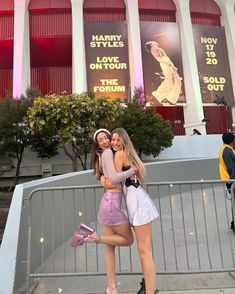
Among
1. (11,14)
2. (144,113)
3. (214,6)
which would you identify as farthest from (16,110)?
(214,6)

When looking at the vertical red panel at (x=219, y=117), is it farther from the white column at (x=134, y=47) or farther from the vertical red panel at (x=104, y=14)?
the vertical red panel at (x=104, y=14)

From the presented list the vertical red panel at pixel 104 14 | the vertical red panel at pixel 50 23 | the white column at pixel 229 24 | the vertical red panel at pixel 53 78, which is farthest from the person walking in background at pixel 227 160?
the vertical red panel at pixel 104 14

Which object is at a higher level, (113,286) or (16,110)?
(16,110)

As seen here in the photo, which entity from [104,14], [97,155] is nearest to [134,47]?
[104,14]

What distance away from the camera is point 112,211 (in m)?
3.48

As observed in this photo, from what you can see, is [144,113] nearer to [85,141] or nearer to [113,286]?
[85,141]

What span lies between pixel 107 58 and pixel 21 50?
699 cm

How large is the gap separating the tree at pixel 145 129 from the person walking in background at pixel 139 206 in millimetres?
16310

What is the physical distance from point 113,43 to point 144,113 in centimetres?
1113

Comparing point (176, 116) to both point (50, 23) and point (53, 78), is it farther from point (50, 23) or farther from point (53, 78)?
point (50, 23)

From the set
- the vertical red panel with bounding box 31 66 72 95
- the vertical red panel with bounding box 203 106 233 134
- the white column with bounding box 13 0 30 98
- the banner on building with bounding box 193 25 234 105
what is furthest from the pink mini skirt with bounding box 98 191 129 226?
the vertical red panel with bounding box 31 66 72 95

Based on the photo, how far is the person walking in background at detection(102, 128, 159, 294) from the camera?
3.42 meters

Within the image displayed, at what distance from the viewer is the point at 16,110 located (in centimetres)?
1945

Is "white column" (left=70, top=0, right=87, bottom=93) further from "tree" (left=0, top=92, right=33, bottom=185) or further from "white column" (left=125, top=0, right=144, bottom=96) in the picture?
"tree" (left=0, top=92, right=33, bottom=185)
